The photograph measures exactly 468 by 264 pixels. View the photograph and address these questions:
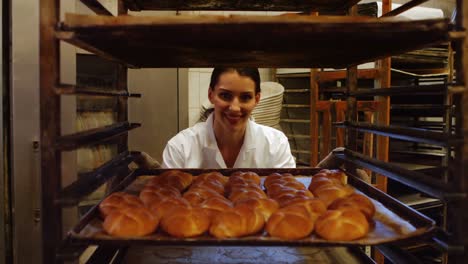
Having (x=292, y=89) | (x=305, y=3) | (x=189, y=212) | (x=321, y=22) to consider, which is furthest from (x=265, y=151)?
(x=292, y=89)

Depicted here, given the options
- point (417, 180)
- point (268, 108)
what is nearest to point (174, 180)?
point (417, 180)

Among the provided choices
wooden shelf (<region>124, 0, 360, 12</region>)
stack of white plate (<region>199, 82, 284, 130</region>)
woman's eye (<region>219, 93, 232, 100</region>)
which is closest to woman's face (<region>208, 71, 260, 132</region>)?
woman's eye (<region>219, 93, 232, 100</region>)

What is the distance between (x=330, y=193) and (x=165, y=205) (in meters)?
0.59

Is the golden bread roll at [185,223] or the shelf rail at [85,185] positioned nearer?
the shelf rail at [85,185]

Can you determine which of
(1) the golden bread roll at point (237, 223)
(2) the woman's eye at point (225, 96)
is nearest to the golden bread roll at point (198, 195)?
(1) the golden bread roll at point (237, 223)

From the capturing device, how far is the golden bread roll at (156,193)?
140 centimetres

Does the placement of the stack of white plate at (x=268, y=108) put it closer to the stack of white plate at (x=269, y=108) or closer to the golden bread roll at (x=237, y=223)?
the stack of white plate at (x=269, y=108)

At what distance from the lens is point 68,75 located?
2213 mm

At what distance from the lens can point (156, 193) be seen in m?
1.46

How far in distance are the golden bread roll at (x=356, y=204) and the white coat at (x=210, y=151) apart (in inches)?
54.8

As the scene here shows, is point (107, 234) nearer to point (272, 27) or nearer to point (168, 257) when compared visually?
point (168, 257)

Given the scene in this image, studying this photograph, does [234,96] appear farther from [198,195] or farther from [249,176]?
[198,195]

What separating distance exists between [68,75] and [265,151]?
1358mm

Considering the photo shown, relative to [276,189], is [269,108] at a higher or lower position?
higher
